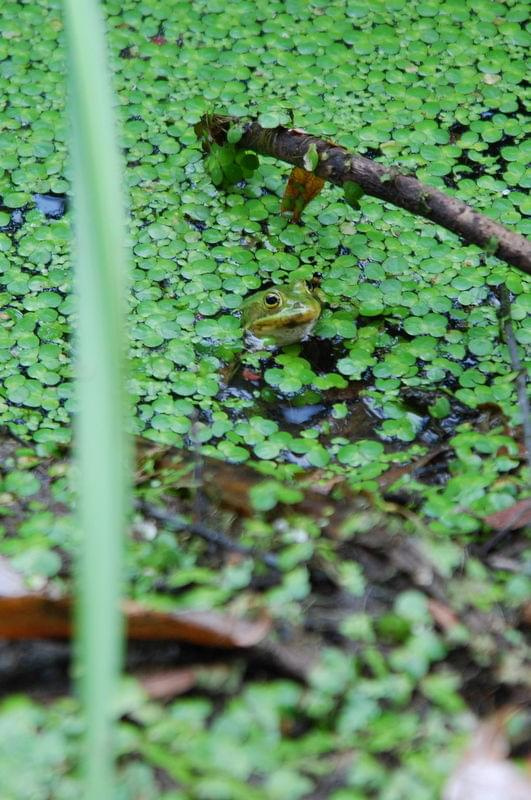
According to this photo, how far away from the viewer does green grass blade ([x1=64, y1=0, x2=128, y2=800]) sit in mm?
787

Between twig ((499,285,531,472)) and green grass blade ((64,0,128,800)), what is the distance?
0.98 meters

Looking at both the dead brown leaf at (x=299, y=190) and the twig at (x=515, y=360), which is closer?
the twig at (x=515, y=360)

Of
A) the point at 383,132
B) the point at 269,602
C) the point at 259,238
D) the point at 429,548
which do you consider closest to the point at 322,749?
the point at 269,602

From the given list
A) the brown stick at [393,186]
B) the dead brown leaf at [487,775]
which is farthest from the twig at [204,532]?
the brown stick at [393,186]

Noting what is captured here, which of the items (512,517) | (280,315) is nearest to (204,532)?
(512,517)

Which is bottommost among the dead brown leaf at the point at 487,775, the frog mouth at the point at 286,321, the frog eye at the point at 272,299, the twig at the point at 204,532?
the frog mouth at the point at 286,321

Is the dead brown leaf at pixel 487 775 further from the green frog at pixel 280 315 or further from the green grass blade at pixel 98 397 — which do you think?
the green frog at pixel 280 315

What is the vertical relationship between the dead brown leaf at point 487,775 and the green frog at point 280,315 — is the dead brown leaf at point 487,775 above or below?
above

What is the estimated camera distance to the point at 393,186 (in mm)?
2164

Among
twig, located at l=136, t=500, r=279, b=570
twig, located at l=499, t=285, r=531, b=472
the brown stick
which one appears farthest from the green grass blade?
the brown stick

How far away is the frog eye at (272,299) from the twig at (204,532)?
2.99 ft

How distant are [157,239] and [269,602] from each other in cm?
157

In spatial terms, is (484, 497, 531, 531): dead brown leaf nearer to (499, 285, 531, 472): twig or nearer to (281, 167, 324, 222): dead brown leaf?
(499, 285, 531, 472): twig

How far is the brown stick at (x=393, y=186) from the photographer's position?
202 centimetres
